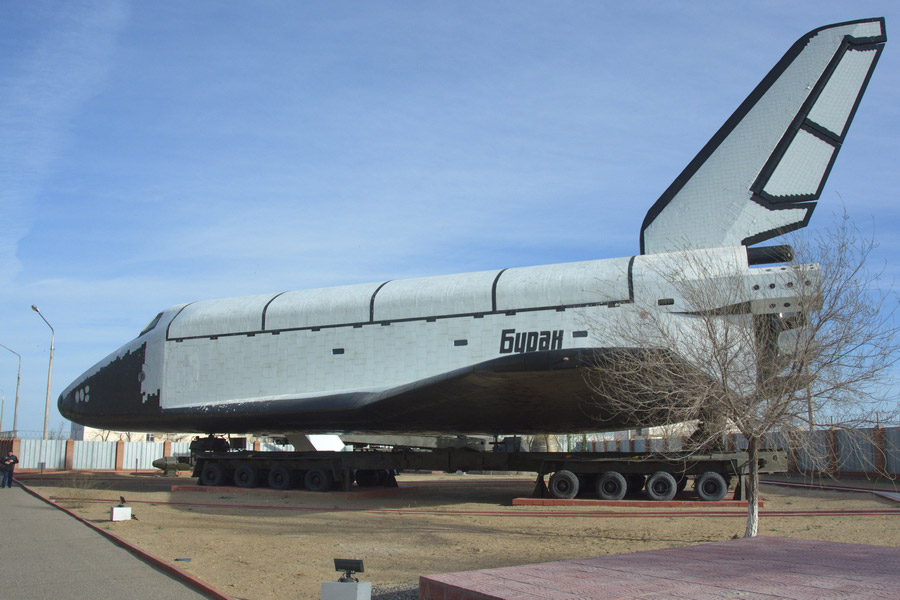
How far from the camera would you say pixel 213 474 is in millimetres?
15938

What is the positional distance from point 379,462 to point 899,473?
1505 centimetres

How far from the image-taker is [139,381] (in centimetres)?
1570

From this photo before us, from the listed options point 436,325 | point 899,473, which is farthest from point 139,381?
point 899,473

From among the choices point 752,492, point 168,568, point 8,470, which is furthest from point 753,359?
point 8,470

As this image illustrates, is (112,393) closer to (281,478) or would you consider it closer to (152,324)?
(152,324)

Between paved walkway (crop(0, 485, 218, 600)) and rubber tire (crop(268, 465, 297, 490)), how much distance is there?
4.95 metres

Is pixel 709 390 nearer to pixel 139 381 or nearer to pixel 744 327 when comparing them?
pixel 744 327

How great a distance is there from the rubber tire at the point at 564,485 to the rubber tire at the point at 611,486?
0.42m

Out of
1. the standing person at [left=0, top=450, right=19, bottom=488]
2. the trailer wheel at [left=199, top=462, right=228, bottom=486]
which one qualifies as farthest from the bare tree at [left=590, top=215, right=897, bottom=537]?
the standing person at [left=0, top=450, right=19, bottom=488]

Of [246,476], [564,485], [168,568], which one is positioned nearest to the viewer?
[168,568]

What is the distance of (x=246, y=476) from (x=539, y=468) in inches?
257

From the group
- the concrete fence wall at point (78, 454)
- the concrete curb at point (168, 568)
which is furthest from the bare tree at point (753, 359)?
the concrete fence wall at point (78, 454)

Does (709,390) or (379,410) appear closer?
(709,390)

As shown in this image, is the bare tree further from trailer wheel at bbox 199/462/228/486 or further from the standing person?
the standing person
